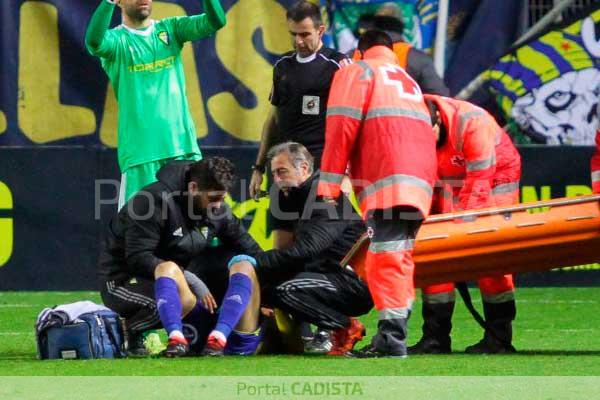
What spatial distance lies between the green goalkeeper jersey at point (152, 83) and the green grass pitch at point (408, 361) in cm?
135

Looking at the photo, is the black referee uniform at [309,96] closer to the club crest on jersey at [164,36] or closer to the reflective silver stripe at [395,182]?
the club crest on jersey at [164,36]

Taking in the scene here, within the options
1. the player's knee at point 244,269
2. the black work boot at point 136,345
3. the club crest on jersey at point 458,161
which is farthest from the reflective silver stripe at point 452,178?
the black work boot at point 136,345

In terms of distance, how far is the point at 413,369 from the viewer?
7.24 m

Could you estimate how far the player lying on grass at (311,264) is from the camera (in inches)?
328

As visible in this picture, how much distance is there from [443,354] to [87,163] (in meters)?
5.09

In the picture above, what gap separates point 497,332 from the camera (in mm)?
8461

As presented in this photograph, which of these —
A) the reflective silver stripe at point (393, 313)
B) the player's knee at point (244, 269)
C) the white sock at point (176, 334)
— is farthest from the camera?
the player's knee at point (244, 269)

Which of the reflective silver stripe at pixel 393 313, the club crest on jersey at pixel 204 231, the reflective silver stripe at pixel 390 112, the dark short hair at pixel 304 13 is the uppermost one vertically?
the dark short hair at pixel 304 13

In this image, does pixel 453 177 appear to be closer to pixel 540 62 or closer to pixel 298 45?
pixel 298 45

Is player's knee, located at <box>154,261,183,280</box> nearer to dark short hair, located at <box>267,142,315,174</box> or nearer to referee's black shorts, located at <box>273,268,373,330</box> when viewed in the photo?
referee's black shorts, located at <box>273,268,373,330</box>

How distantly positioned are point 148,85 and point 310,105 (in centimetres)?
98

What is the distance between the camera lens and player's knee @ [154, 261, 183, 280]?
8109 mm

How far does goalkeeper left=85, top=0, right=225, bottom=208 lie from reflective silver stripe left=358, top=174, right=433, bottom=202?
1.96 m
